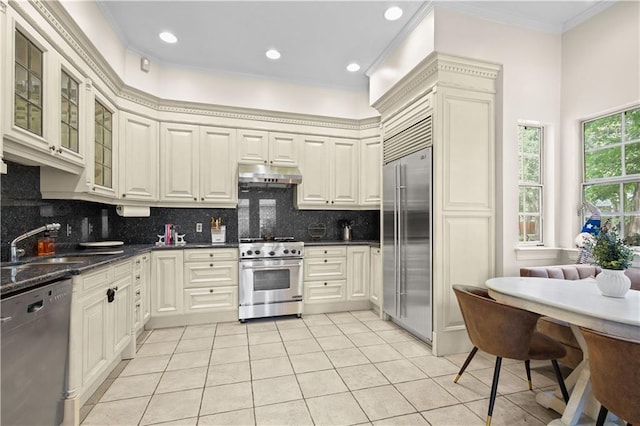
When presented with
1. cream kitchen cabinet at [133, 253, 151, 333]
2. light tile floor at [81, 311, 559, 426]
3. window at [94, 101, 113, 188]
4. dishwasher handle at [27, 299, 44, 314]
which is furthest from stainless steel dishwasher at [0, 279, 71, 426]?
window at [94, 101, 113, 188]

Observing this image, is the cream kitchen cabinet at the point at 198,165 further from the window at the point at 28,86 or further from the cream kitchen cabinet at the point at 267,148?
the window at the point at 28,86

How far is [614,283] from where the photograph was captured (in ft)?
6.18

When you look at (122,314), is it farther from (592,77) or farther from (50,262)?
(592,77)

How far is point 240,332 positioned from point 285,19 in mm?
3313

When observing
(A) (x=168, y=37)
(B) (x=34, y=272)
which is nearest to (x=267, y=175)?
(A) (x=168, y=37)

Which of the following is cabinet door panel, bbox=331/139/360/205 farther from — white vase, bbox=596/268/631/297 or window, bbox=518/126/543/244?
white vase, bbox=596/268/631/297

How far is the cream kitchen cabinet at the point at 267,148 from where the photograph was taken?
4.18 m

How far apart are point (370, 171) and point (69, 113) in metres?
3.39

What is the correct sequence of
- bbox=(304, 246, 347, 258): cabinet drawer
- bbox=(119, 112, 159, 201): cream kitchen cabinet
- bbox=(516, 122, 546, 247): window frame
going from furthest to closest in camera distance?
bbox=(304, 246, 347, 258): cabinet drawer
bbox=(119, 112, 159, 201): cream kitchen cabinet
bbox=(516, 122, 546, 247): window frame

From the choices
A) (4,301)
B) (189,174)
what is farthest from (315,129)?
(4,301)

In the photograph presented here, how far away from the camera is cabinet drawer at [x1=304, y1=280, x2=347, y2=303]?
4.18m

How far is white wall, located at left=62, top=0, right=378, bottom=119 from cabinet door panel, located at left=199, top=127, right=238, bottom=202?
0.42m

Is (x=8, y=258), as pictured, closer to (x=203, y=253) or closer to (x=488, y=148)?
(x=203, y=253)

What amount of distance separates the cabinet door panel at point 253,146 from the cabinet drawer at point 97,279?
2197 mm
